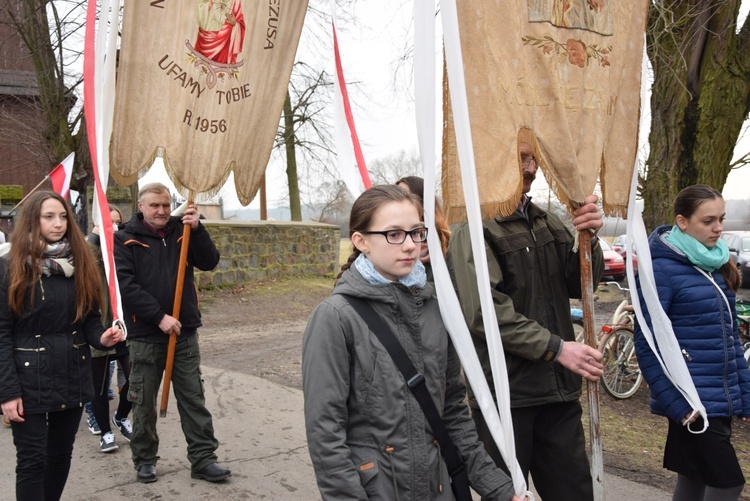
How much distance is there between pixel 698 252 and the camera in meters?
3.48

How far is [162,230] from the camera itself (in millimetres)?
4824

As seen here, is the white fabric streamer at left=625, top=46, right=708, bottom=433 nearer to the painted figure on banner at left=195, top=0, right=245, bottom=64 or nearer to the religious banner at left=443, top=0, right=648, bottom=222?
the religious banner at left=443, top=0, right=648, bottom=222

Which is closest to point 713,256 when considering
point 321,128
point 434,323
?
point 434,323

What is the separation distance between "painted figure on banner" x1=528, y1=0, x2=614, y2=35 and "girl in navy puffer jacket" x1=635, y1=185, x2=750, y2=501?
120 centimetres

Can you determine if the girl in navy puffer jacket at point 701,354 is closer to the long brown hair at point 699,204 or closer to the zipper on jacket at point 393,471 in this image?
the long brown hair at point 699,204

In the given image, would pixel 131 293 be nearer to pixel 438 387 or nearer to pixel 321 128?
A: pixel 438 387

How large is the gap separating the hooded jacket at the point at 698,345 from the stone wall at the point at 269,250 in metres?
12.3

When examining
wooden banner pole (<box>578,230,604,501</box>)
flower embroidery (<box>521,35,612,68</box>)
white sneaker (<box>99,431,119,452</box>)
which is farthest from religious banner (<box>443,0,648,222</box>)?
white sneaker (<box>99,431,119,452</box>)

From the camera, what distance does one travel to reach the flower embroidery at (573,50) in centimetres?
276

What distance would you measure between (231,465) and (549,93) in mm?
3652

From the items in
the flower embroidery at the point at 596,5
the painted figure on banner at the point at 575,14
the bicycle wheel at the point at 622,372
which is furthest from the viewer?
the bicycle wheel at the point at 622,372

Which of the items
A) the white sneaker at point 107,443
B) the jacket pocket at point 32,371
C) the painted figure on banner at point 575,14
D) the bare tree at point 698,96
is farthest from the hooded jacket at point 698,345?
the white sneaker at point 107,443

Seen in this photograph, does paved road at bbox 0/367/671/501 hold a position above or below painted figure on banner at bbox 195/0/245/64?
below

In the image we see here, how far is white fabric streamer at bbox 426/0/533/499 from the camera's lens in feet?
8.09
